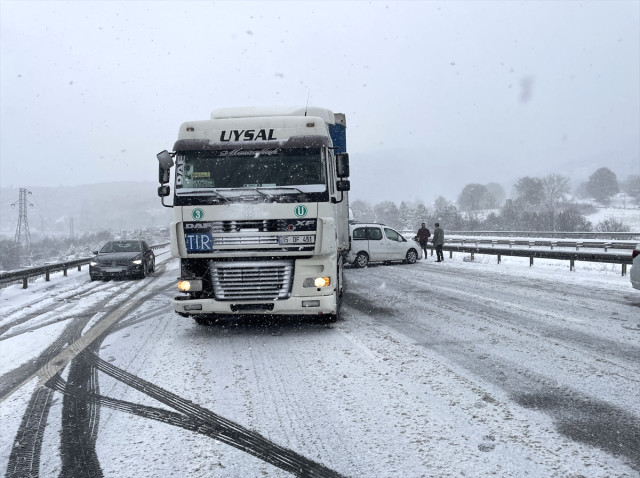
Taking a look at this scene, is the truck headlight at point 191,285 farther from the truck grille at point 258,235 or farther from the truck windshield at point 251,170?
the truck windshield at point 251,170

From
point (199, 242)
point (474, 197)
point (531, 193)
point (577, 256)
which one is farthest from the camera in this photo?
point (474, 197)

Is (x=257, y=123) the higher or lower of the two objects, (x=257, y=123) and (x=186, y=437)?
the higher

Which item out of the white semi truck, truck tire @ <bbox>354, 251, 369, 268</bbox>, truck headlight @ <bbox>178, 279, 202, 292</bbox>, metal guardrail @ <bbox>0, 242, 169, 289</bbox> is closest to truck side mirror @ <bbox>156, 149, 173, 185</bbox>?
the white semi truck

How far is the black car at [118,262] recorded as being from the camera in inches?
618

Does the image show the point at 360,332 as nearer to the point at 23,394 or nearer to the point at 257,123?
the point at 257,123

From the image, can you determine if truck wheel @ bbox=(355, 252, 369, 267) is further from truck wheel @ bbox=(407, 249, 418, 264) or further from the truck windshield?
the truck windshield

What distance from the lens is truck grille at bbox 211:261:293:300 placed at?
6.58 meters

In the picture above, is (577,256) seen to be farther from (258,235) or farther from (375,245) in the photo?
(258,235)

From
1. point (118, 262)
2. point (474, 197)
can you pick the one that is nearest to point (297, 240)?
point (118, 262)

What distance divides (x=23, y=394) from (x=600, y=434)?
202 inches

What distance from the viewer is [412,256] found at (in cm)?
2012

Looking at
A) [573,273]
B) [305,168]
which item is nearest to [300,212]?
[305,168]

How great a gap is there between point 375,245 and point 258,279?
12.8 meters

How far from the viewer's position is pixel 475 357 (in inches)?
211
